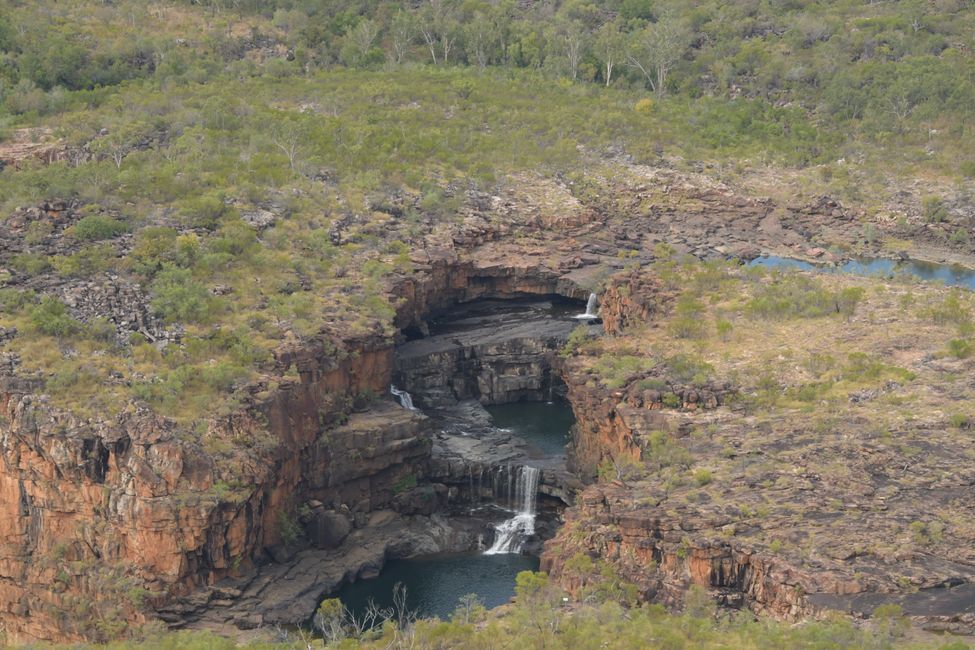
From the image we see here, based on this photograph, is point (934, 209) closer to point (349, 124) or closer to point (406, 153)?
point (406, 153)

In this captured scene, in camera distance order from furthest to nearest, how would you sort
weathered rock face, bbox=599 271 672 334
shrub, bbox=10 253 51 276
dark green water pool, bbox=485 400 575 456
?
weathered rock face, bbox=599 271 672 334
dark green water pool, bbox=485 400 575 456
shrub, bbox=10 253 51 276

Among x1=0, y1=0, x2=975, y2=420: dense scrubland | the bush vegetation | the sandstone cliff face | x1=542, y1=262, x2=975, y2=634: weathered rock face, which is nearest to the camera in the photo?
the bush vegetation

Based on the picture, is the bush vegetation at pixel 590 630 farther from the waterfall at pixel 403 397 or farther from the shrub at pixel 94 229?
the shrub at pixel 94 229

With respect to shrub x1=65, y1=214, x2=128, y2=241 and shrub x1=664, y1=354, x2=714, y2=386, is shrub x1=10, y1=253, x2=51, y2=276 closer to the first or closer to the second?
shrub x1=65, y1=214, x2=128, y2=241

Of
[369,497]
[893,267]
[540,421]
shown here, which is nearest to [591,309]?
[540,421]

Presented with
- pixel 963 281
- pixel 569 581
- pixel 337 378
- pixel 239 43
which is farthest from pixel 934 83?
pixel 569 581

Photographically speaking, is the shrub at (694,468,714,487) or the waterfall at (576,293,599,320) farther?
the waterfall at (576,293,599,320)

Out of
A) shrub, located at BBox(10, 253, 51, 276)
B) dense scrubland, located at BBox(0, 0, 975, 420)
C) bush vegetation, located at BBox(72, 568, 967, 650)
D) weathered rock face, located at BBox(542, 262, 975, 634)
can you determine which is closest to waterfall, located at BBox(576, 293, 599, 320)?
dense scrubland, located at BBox(0, 0, 975, 420)
